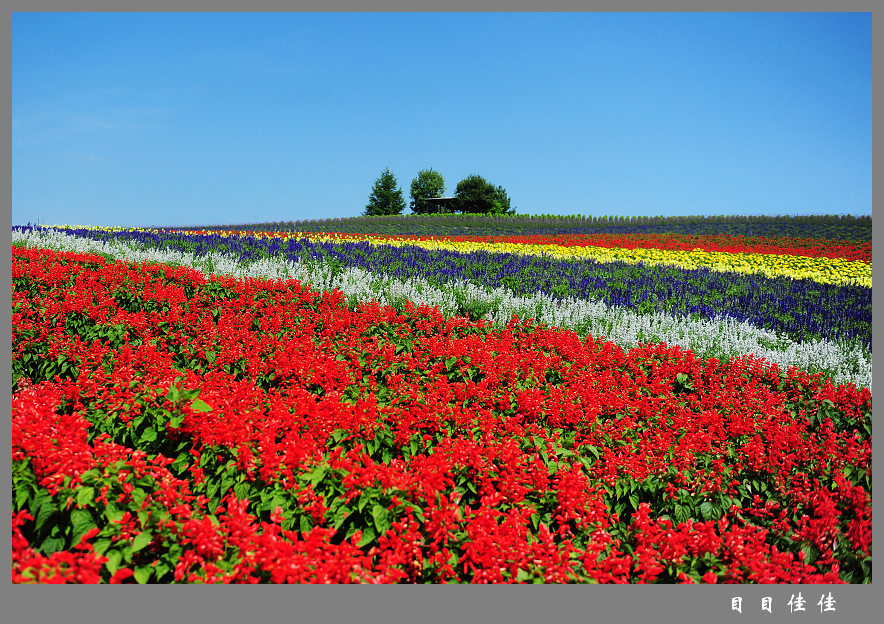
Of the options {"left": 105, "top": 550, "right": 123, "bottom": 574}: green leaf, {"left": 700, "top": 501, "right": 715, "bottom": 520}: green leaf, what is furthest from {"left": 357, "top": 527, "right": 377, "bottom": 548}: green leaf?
{"left": 700, "top": 501, "right": 715, "bottom": 520}: green leaf

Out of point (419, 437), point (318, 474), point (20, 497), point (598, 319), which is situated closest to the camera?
point (20, 497)

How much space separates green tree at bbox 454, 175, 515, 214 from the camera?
6806cm

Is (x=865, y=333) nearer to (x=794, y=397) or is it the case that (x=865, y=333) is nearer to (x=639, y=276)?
(x=794, y=397)

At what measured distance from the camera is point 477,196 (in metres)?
67.8

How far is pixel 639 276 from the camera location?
43.5 ft

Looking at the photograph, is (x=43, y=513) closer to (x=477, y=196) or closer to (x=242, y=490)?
(x=242, y=490)

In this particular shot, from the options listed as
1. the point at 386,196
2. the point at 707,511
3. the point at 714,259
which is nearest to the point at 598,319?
the point at 707,511

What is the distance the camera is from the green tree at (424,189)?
67000mm

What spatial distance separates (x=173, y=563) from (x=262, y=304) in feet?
18.7

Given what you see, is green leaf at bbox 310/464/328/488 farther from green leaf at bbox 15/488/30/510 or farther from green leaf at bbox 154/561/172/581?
green leaf at bbox 15/488/30/510

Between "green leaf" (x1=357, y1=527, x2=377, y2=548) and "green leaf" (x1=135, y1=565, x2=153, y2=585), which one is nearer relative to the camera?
"green leaf" (x1=135, y1=565, x2=153, y2=585)

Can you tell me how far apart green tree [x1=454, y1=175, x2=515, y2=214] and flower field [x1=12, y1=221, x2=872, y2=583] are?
196ft

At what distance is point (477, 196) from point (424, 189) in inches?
262

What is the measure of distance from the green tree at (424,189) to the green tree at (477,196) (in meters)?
2.91
